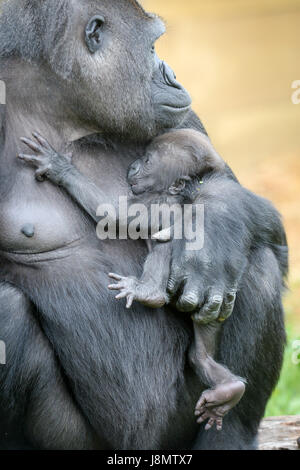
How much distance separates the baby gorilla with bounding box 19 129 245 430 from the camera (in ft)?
11.0

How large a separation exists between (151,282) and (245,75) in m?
8.29

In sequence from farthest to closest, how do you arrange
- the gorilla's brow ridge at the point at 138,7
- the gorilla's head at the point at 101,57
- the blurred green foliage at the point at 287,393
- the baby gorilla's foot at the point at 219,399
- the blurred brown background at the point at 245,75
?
1. the blurred brown background at the point at 245,75
2. the blurred green foliage at the point at 287,393
3. the gorilla's brow ridge at the point at 138,7
4. the gorilla's head at the point at 101,57
5. the baby gorilla's foot at the point at 219,399

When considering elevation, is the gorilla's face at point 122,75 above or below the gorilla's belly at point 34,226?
above

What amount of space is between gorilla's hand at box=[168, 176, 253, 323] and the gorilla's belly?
1.61 feet

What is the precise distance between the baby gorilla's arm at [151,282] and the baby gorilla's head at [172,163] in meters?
0.31

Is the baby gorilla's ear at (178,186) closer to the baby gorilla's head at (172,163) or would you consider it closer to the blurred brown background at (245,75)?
the baby gorilla's head at (172,163)

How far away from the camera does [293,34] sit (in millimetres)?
11562

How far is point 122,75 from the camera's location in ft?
11.6

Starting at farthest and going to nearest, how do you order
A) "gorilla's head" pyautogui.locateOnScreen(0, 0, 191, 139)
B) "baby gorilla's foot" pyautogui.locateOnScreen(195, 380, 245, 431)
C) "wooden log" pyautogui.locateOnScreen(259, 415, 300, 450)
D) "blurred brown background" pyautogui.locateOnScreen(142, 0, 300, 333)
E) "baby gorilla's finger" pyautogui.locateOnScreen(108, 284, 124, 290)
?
"blurred brown background" pyautogui.locateOnScreen(142, 0, 300, 333) < "wooden log" pyautogui.locateOnScreen(259, 415, 300, 450) < "gorilla's head" pyautogui.locateOnScreen(0, 0, 191, 139) < "baby gorilla's foot" pyautogui.locateOnScreen(195, 380, 245, 431) < "baby gorilla's finger" pyautogui.locateOnScreen(108, 284, 124, 290)

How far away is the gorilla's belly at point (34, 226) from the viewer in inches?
136

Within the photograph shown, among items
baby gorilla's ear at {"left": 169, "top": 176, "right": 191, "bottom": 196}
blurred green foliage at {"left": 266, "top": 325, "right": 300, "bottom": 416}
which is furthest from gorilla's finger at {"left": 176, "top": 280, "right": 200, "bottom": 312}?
blurred green foliage at {"left": 266, "top": 325, "right": 300, "bottom": 416}

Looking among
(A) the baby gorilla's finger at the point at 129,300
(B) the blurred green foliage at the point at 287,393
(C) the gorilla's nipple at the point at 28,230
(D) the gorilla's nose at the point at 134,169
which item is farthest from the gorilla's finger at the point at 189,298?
(B) the blurred green foliage at the point at 287,393

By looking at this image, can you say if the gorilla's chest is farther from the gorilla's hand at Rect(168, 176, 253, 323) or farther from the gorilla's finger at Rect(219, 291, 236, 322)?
the gorilla's finger at Rect(219, 291, 236, 322)

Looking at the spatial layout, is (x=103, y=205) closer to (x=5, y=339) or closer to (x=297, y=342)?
(x=5, y=339)
